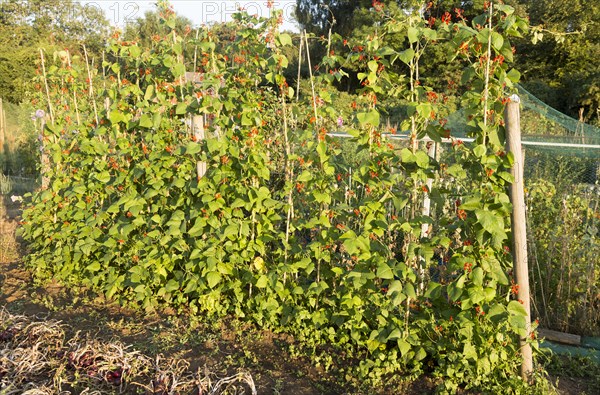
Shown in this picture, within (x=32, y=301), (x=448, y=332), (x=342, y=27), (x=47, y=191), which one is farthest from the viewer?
(x=342, y=27)

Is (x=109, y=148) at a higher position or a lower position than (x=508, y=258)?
higher

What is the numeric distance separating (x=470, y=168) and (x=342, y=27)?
3038 cm

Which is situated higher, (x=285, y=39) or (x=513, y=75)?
(x=285, y=39)

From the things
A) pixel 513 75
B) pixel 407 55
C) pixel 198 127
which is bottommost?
pixel 198 127

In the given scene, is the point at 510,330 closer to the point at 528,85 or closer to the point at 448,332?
the point at 448,332

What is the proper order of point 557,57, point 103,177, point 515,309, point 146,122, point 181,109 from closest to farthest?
1. point 515,309
2. point 181,109
3. point 146,122
4. point 103,177
5. point 557,57

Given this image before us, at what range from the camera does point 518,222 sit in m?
2.95

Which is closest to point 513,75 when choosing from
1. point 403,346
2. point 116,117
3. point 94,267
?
point 403,346

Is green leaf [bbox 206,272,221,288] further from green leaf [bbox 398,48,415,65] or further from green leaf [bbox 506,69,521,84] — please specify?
green leaf [bbox 506,69,521,84]

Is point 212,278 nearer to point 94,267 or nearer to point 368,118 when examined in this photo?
point 94,267

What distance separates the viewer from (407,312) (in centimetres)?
320

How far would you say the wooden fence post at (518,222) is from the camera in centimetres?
289

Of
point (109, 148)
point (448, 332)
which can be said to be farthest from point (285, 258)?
point (109, 148)

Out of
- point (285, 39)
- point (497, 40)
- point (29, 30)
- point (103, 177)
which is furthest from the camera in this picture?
point (29, 30)
